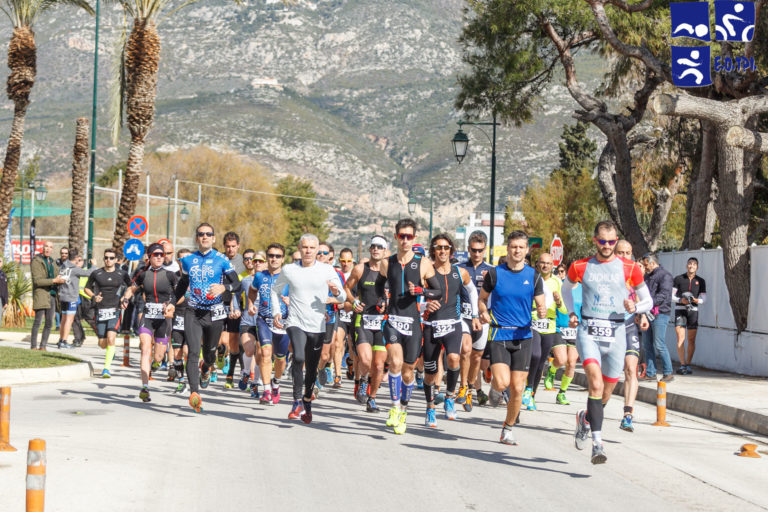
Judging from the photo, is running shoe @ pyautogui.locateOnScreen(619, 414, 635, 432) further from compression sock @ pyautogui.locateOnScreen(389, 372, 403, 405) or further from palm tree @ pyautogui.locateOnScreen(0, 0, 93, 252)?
palm tree @ pyautogui.locateOnScreen(0, 0, 93, 252)

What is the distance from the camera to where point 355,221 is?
520 ft

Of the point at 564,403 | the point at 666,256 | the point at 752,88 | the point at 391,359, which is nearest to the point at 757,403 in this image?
the point at 564,403

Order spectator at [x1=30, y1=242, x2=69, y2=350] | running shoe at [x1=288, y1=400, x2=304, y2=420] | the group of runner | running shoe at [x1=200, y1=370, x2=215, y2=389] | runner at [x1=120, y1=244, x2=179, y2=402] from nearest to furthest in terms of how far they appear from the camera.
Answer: the group of runner, running shoe at [x1=288, y1=400, x2=304, y2=420], runner at [x1=120, y1=244, x2=179, y2=402], running shoe at [x1=200, y1=370, x2=215, y2=389], spectator at [x1=30, y1=242, x2=69, y2=350]

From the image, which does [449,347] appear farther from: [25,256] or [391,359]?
[25,256]

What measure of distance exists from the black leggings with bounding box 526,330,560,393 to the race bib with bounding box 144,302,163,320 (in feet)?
16.4

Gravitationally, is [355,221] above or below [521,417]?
above

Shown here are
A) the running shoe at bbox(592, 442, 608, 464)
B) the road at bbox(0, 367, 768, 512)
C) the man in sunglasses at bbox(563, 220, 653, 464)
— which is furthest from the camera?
the man in sunglasses at bbox(563, 220, 653, 464)

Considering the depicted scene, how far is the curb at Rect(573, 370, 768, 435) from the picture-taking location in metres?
12.6

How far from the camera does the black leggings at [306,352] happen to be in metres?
11.5

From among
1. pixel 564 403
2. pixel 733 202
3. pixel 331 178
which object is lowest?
pixel 564 403

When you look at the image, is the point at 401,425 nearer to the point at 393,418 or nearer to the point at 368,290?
the point at 393,418

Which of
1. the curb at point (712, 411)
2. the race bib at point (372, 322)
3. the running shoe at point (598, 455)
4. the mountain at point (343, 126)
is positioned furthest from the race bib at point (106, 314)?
the mountain at point (343, 126)

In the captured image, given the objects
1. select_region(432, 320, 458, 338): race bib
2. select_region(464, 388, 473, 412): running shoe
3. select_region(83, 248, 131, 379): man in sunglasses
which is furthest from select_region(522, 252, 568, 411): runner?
select_region(83, 248, 131, 379): man in sunglasses

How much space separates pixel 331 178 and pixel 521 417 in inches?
5511
